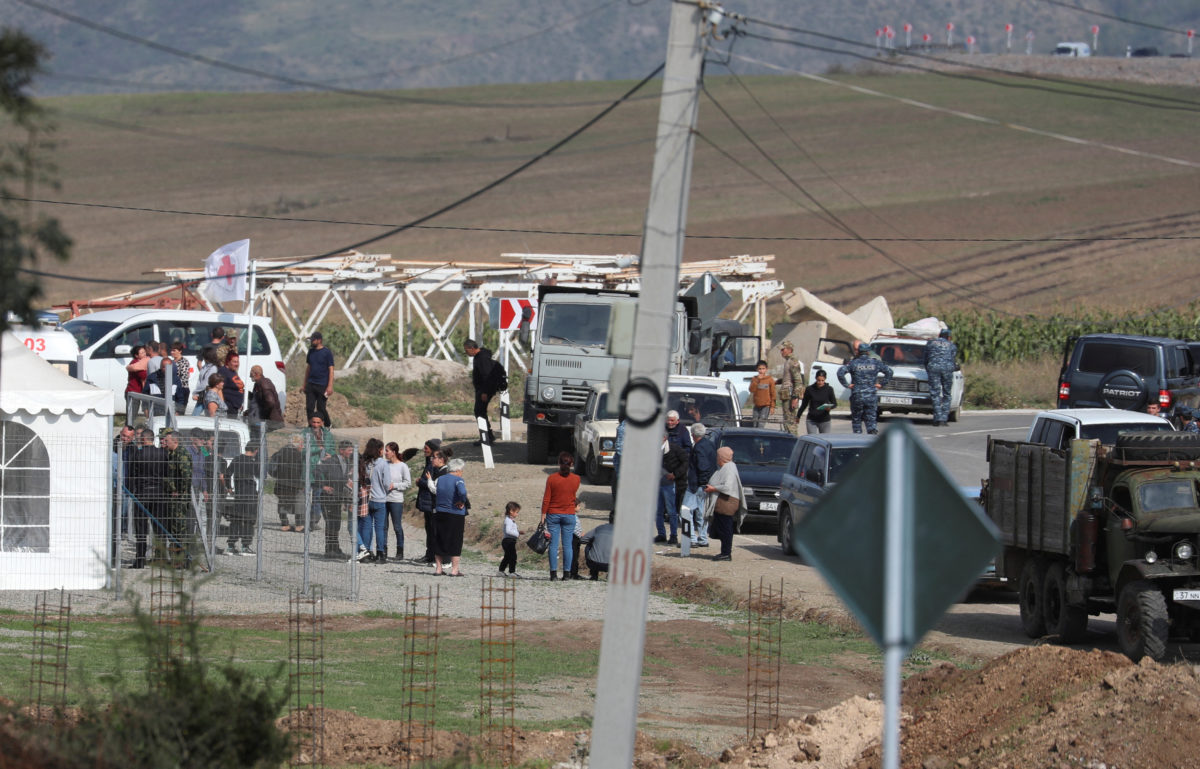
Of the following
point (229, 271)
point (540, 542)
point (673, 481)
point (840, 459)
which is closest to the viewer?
point (540, 542)

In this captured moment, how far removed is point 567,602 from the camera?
53.8 ft

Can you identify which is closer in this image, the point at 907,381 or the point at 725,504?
the point at 725,504

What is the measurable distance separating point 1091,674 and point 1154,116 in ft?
334

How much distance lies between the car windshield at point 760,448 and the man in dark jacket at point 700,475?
2547 millimetres

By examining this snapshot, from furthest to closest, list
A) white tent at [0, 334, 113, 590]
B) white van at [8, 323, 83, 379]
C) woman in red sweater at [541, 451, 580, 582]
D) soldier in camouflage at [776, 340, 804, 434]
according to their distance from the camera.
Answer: soldier in camouflage at [776, 340, 804, 434], white van at [8, 323, 83, 379], woman in red sweater at [541, 451, 580, 582], white tent at [0, 334, 113, 590]

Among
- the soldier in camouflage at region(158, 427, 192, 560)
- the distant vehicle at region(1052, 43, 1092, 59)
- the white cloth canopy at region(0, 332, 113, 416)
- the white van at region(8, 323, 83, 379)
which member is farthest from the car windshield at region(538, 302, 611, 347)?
the distant vehicle at region(1052, 43, 1092, 59)

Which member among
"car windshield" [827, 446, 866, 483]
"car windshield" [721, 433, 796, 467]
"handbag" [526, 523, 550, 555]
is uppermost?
"car windshield" [827, 446, 866, 483]

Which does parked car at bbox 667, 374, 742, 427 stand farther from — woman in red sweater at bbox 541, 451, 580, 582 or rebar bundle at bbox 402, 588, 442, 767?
rebar bundle at bbox 402, 588, 442, 767

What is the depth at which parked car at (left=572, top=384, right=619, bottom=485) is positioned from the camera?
23859mm

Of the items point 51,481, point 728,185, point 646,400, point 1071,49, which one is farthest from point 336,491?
point 1071,49

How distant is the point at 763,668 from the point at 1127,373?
1554 cm

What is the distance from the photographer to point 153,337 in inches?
1022

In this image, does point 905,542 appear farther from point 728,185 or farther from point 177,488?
point 728,185

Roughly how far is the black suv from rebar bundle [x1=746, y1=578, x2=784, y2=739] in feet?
37.7
